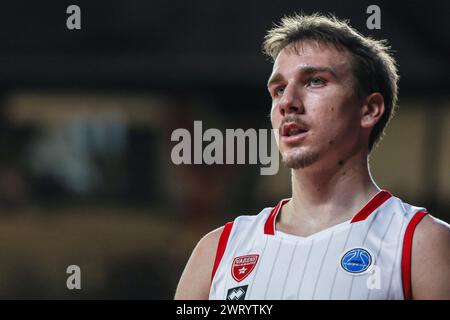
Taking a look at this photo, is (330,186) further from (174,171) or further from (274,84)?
(174,171)

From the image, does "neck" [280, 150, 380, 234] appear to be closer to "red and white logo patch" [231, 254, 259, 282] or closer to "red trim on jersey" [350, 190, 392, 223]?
"red trim on jersey" [350, 190, 392, 223]

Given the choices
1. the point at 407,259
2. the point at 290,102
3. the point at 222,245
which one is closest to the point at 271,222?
the point at 222,245

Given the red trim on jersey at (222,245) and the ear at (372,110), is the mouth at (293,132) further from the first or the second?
the red trim on jersey at (222,245)

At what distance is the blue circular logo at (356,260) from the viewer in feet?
8.26

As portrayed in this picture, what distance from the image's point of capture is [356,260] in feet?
8.37

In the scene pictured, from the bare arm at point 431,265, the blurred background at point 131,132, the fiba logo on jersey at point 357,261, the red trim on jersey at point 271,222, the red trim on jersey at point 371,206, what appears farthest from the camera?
the blurred background at point 131,132

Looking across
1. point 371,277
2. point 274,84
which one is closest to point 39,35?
point 274,84

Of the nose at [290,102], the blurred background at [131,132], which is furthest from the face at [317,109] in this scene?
the blurred background at [131,132]

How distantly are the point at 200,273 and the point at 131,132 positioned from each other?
6.17 meters

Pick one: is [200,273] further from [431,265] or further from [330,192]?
[431,265]

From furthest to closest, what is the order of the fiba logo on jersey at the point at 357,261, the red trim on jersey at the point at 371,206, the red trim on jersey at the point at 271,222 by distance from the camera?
the red trim on jersey at the point at 271,222 < the red trim on jersey at the point at 371,206 < the fiba logo on jersey at the point at 357,261

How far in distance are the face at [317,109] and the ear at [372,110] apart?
0.11 ft

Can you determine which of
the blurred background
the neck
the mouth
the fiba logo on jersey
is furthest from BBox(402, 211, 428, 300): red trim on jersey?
the blurred background
